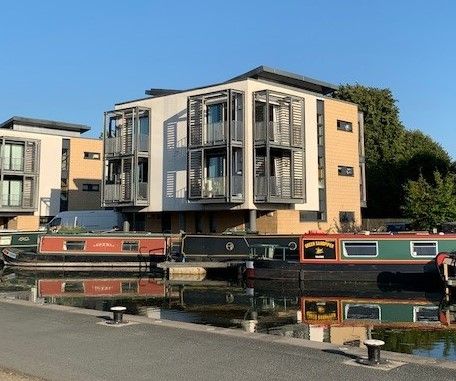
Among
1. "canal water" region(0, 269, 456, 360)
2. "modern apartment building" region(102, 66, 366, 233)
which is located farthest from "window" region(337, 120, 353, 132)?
"canal water" region(0, 269, 456, 360)

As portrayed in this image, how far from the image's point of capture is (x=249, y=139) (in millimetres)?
30188

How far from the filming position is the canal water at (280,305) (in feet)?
42.1

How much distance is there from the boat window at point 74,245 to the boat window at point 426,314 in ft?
60.4

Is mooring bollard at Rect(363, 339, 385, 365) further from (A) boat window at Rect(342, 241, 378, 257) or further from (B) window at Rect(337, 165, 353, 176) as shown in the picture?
(B) window at Rect(337, 165, 353, 176)

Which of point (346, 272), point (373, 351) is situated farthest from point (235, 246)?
point (373, 351)

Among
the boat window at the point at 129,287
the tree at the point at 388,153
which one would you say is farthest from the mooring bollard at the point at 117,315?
the tree at the point at 388,153

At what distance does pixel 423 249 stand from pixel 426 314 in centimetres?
702

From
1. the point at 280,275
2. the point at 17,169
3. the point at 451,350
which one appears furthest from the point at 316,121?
the point at 451,350

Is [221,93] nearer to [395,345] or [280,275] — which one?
[280,275]

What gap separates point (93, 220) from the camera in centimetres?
3844

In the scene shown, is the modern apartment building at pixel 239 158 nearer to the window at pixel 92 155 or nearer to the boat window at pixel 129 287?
the boat window at pixel 129 287

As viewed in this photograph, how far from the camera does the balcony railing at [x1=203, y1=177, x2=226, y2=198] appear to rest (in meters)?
29.5

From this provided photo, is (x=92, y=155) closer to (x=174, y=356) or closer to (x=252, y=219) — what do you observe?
(x=252, y=219)

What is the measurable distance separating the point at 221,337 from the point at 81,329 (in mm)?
2841
